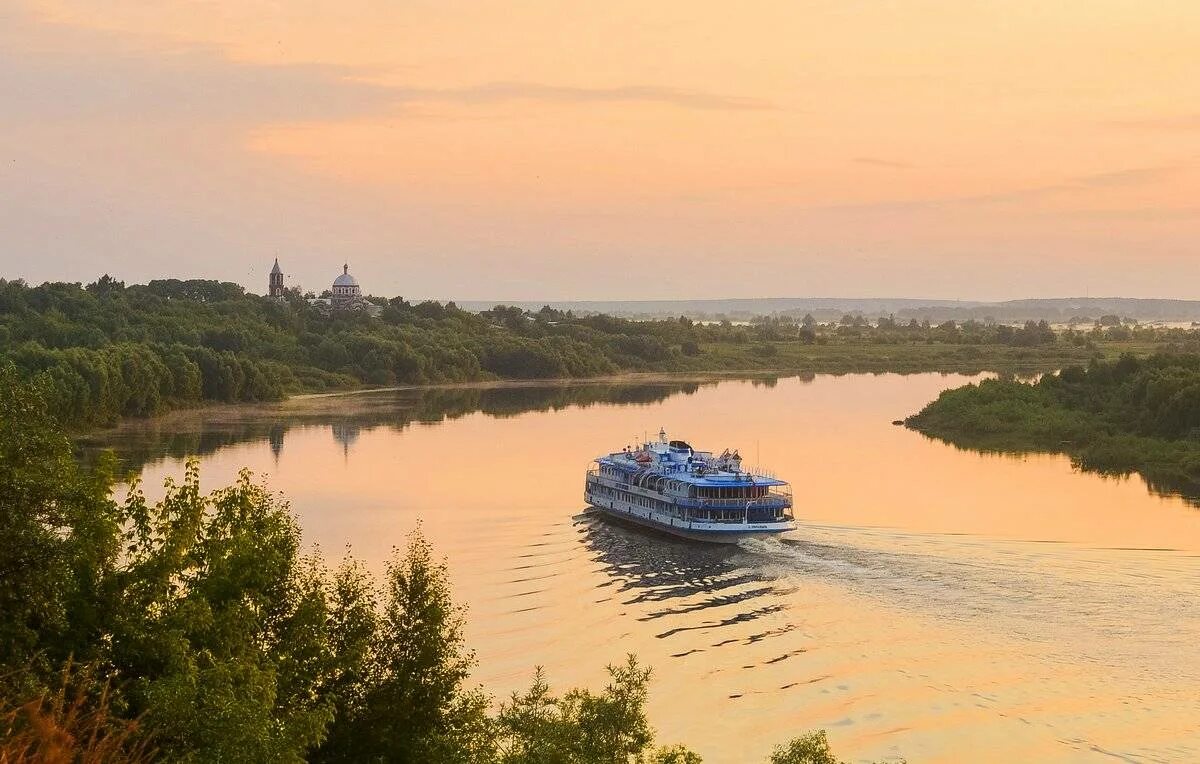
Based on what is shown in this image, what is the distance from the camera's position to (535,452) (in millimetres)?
80188

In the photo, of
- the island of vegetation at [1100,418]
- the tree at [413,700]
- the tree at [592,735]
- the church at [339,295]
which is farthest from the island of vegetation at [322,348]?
the tree at [592,735]

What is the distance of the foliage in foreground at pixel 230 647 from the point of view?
18.9m

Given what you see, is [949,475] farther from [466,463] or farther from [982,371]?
[982,371]

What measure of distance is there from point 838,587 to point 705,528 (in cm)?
956

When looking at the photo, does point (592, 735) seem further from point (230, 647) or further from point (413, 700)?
point (230, 647)

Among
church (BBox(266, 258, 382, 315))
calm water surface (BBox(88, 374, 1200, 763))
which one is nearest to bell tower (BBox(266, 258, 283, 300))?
church (BBox(266, 258, 382, 315))

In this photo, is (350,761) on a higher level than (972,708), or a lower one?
higher

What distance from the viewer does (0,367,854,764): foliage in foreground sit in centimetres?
1886

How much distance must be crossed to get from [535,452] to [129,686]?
59425 millimetres

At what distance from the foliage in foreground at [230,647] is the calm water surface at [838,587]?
9034 millimetres

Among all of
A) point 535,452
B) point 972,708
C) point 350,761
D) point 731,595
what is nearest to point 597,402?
point 535,452

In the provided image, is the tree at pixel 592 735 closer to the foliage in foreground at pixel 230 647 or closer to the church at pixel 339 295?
the foliage in foreground at pixel 230 647

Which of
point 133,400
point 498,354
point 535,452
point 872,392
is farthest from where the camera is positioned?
point 498,354

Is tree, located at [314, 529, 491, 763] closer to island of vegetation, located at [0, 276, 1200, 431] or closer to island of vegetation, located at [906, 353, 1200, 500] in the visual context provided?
island of vegetation, located at [906, 353, 1200, 500]
